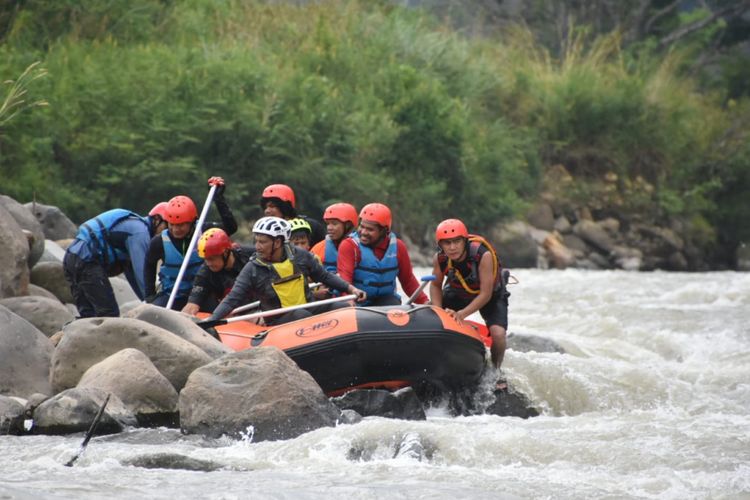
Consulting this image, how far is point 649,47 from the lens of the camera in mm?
35219

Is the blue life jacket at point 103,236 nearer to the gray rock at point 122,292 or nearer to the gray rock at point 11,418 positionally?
the gray rock at point 122,292

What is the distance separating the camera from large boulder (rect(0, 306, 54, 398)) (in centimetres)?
773

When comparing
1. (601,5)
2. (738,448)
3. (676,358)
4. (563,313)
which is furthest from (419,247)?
(601,5)

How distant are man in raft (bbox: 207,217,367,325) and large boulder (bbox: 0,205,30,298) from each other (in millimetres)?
1645

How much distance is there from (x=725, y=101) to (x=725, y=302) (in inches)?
760

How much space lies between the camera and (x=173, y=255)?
9.41 metres

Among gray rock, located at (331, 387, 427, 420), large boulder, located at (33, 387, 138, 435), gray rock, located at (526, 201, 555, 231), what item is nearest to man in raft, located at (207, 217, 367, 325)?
gray rock, located at (331, 387, 427, 420)

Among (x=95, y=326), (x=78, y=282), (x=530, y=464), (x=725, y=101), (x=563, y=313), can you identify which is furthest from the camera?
(x=725, y=101)

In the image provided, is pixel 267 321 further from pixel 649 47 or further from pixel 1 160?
pixel 649 47

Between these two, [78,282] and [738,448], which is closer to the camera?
[738,448]

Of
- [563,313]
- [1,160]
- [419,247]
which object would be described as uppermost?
[1,160]

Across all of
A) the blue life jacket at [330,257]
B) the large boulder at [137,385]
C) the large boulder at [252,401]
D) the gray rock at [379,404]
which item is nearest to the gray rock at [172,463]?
the large boulder at [252,401]

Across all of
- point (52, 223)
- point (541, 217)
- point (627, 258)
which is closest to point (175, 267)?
point (52, 223)

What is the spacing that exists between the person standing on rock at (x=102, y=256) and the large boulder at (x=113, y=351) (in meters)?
1.42
